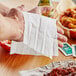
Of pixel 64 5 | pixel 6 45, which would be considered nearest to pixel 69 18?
pixel 64 5

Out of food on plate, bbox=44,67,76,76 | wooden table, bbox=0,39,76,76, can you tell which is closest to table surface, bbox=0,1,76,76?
wooden table, bbox=0,39,76,76

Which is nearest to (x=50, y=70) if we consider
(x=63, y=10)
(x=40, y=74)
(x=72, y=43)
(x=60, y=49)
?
(x=40, y=74)

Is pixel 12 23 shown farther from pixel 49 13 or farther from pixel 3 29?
pixel 49 13

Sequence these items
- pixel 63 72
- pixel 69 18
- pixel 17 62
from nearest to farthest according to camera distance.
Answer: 1. pixel 63 72
2. pixel 17 62
3. pixel 69 18

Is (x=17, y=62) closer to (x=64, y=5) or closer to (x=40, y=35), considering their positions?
(x=40, y=35)

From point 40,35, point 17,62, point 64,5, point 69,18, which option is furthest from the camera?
point 64,5

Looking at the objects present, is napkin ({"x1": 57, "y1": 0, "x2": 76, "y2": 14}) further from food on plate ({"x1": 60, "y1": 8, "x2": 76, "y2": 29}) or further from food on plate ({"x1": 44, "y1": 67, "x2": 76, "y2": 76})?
food on plate ({"x1": 44, "y1": 67, "x2": 76, "y2": 76})

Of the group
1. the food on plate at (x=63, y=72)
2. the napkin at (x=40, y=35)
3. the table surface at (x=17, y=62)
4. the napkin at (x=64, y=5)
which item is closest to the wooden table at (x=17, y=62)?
the table surface at (x=17, y=62)
